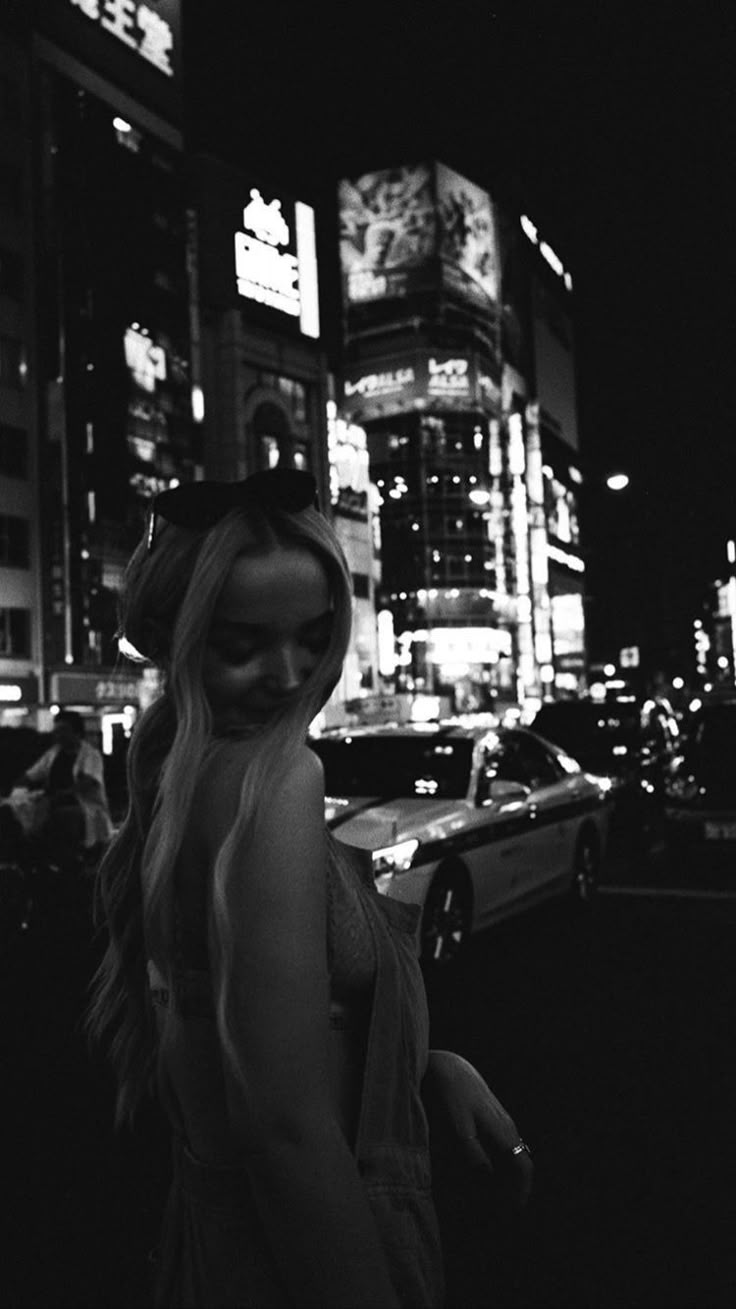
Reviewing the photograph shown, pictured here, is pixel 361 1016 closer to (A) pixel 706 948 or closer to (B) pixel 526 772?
(A) pixel 706 948

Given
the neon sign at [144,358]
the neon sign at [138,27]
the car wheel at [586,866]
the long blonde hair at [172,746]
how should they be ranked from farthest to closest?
1. the neon sign at [138,27]
2. the neon sign at [144,358]
3. the car wheel at [586,866]
4. the long blonde hair at [172,746]

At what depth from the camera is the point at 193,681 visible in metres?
1.51

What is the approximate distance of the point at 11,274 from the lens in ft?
152

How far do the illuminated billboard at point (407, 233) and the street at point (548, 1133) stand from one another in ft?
274

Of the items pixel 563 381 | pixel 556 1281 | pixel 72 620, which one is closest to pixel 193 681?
pixel 556 1281

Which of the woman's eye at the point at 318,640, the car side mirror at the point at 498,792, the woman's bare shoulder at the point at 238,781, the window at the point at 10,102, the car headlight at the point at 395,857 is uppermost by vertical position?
the window at the point at 10,102

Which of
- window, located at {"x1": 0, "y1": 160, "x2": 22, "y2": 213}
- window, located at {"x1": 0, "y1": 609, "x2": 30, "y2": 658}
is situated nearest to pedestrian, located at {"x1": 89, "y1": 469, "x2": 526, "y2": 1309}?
window, located at {"x1": 0, "y1": 609, "x2": 30, "y2": 658}

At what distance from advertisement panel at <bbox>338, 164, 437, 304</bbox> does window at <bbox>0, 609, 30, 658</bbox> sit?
51.8 m

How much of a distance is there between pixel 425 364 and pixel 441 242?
10.1 metres

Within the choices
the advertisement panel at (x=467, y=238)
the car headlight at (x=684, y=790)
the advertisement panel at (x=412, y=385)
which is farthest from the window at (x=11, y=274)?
the advertisement panel at (x=467, y=238)

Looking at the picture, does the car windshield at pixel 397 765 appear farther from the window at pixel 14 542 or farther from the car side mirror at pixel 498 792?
the window at pixel 14 542

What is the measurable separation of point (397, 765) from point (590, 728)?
28.5 ft

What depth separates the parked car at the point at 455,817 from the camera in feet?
25.6

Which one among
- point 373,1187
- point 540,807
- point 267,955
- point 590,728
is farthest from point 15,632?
point 267,955
